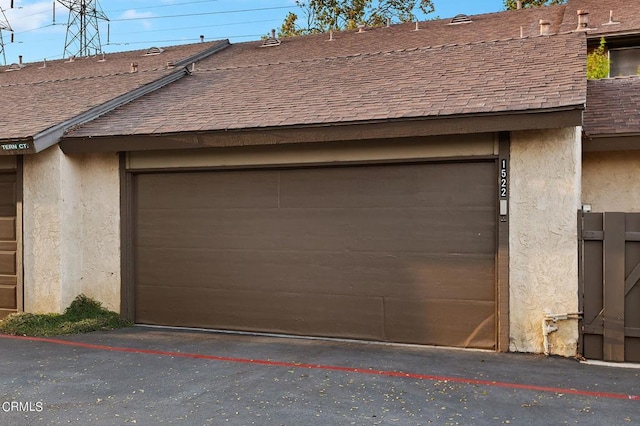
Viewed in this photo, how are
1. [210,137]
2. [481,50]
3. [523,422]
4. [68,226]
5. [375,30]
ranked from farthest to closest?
[375,30]
[481,50]
[68,226]
[210,137]
[523,422]

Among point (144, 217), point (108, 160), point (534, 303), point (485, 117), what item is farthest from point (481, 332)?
point (108, 160)

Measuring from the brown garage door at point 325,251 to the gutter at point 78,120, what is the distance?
4.41 feet

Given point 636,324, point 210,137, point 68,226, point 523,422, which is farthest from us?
point 68,226

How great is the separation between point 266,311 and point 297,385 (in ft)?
8.63

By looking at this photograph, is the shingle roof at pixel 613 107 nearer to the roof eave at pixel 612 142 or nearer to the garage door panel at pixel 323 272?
the roof eave at pixel 612 142

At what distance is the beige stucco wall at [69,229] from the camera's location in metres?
9.23

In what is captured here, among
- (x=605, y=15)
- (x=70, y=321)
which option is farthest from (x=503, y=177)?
(x=605, y=15)

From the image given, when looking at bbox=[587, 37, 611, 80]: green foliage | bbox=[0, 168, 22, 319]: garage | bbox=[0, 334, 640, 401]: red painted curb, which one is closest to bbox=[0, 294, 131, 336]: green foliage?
bbox=[0, 334, 640, 401]: red painted curb

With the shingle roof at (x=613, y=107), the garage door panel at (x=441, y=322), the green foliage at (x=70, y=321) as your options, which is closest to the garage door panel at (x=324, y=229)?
the garage door panel at (x=441, y=322)

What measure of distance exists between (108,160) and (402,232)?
4.51 m

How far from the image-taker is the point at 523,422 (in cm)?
512

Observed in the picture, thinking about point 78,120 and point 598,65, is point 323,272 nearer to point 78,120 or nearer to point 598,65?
point 78,120

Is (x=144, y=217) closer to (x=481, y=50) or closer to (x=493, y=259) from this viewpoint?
(x=493, y=259)

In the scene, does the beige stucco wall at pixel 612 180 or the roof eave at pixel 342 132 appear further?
the beige stucco wall at pixel 612 180
